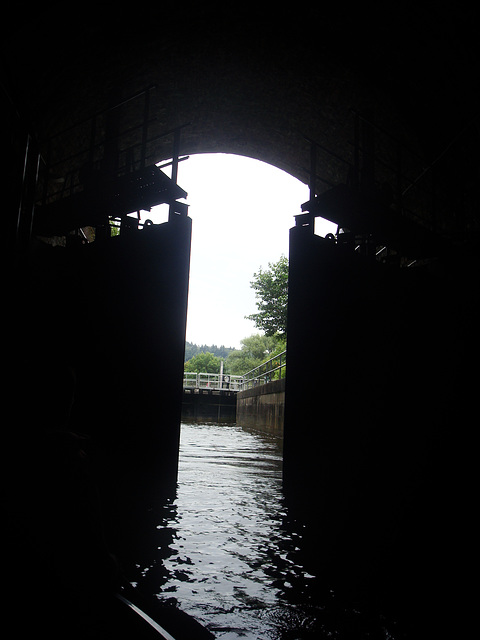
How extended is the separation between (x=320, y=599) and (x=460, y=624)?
26.5 inches

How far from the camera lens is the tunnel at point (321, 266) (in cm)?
453

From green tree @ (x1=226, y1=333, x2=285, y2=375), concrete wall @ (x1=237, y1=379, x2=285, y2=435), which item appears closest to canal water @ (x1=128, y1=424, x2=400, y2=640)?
concrete wall @ (x1=237, y1=379, x2=285, y2=435)

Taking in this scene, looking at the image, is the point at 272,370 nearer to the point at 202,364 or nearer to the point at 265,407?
the point at 265,407

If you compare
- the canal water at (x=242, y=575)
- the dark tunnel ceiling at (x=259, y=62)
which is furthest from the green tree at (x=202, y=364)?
the canal water at (x=242, y=575)

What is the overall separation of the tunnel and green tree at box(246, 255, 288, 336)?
25008 millimetres

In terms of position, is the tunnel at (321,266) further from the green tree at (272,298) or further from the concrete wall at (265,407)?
the green tree at (272,298)

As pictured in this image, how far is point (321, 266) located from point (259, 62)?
4871mm

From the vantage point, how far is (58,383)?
1.77 m

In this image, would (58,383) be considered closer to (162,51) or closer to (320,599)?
(320,599)

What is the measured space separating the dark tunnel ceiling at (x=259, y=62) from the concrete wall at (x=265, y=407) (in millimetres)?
8294

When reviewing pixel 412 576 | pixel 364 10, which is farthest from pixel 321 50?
pixel 412 576

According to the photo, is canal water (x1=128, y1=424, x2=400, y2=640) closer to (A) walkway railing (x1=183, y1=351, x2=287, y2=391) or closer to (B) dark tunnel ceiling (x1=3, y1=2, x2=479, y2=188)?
(A) walkway railing (x1=183, y1=351, x2=287, y2=391)

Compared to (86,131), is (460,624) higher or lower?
lower

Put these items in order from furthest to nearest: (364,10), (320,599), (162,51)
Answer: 1. (162,51)
2. (364,10)
3. (320,599)
